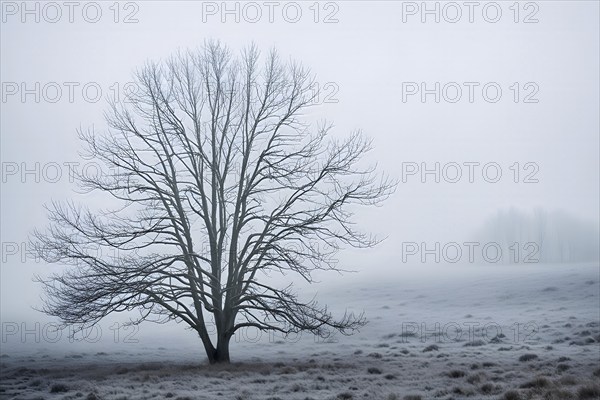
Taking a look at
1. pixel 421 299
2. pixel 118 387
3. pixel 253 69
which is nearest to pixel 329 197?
pixel 253 69

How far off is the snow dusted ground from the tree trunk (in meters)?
0.75

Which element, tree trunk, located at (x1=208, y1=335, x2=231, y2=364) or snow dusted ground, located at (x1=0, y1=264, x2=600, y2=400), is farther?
tree trunk, located at (x1=208, y1=335, x2=231, y2=364)

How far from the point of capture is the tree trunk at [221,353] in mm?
24375

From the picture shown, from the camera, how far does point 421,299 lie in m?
45.5

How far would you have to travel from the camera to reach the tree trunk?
24.4 m

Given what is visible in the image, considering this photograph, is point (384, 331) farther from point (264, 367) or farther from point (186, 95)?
point (186, 95)

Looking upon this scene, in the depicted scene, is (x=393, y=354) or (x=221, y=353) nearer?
(x=221, y=353)

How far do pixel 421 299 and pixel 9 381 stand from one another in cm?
3139

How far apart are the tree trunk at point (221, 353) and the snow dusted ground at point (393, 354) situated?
2.47 ft

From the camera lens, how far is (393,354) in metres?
27.5

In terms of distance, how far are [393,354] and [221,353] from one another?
26.2 feet

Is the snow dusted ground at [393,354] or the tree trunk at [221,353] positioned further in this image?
the tree trunk at [221,353]

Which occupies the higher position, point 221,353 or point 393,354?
point 221,353

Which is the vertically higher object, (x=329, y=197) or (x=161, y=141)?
(x=161, y=141)
